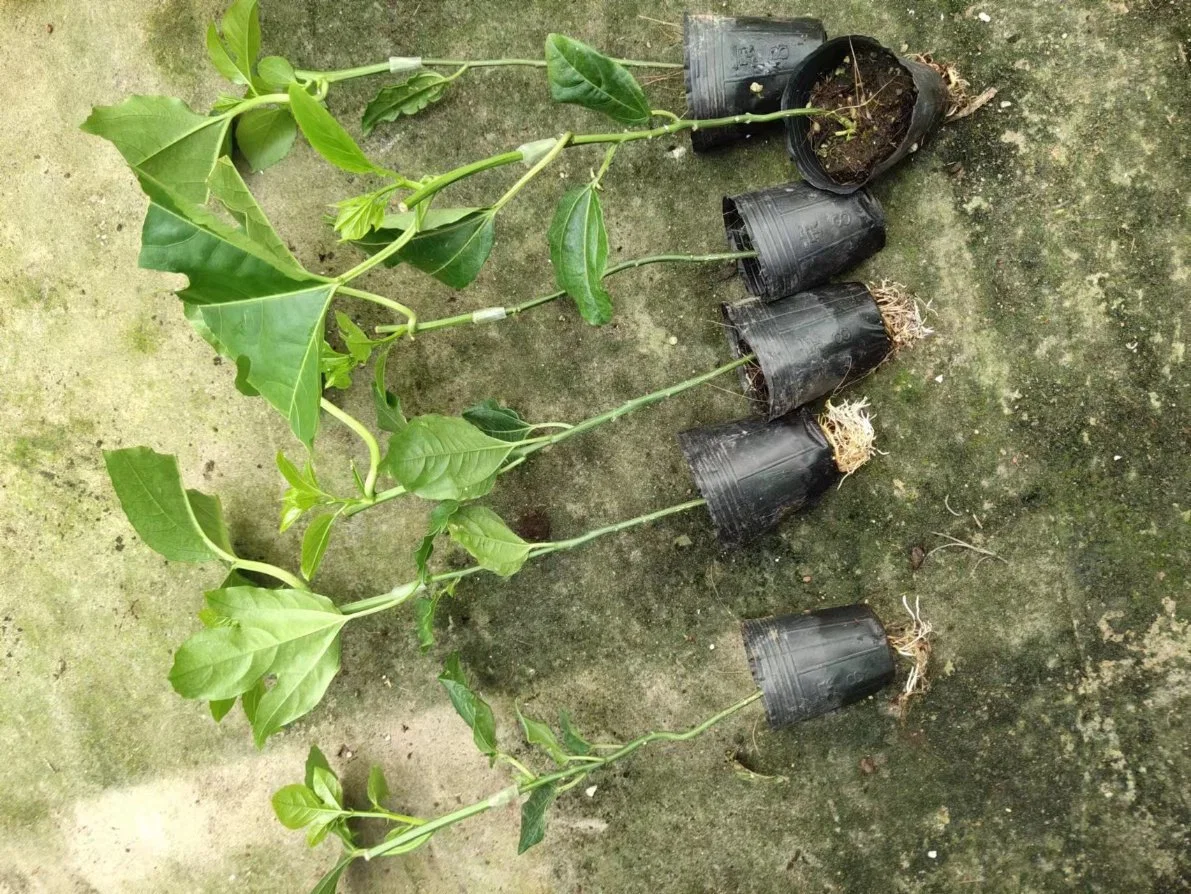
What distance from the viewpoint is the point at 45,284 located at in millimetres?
2541

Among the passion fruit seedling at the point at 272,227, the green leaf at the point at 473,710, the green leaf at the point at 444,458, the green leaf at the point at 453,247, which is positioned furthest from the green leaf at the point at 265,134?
the green leaf at the point at 473,710

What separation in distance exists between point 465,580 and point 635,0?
1.80m

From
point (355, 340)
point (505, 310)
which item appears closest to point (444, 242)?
point (505, 310)

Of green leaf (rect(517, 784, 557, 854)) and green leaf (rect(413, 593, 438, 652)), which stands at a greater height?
green leaf (rect(413, 593, 438, 652))

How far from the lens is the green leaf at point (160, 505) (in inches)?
80.4

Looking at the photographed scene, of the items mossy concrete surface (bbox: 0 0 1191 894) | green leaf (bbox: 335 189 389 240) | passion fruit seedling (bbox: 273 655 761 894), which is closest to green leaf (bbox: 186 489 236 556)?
mossy concrete surface (bbox: 0 0 1191 894)

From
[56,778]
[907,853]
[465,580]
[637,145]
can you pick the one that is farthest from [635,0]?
[56,778]

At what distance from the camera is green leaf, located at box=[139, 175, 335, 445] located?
4.20 ft

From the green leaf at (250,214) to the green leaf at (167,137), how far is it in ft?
1.37

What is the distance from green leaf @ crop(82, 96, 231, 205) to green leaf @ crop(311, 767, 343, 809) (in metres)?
1.53

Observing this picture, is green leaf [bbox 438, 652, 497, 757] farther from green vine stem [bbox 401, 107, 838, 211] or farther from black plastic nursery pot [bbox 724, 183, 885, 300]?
black plastic nursery pot [bbox 724, 183, 885, 300]

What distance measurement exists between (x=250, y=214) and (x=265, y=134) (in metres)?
0.93

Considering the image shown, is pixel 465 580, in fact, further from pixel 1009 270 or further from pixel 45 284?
pixel 1009 270

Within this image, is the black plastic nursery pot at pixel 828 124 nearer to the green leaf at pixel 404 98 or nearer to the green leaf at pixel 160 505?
the green leaf at pixel 404 98
